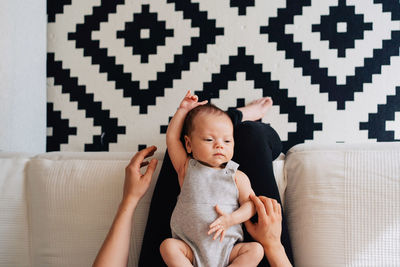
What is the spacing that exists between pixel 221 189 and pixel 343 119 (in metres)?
0.62

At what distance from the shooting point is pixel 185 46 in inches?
51.8

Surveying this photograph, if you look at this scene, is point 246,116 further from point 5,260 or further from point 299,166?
point 5,260

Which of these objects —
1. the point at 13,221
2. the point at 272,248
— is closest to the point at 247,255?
the point at 272,248

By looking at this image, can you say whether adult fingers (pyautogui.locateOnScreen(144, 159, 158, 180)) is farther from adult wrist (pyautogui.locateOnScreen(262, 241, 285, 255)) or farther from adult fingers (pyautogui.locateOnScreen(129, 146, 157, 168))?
adult wrist (pyautogui.locateOnScreen(262, 241, 285, 255))

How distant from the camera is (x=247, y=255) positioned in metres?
0.79

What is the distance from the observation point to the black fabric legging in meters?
0.89

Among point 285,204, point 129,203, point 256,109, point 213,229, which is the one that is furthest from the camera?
point 256,109

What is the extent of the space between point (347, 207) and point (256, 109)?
0.45 metres

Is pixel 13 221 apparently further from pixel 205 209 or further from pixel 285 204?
pixel 285 204

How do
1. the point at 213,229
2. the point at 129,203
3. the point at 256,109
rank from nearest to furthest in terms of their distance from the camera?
the point at 213,229 → the point at 129,203 → the point at 256,109

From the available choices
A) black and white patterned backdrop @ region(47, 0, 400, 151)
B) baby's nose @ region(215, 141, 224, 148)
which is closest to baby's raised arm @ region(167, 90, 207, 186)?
baby's nose @ region(215, 141, 224, 148)

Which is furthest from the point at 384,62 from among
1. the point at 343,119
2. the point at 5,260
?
the point at 5,260

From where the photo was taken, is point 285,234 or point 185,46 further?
point 185,46

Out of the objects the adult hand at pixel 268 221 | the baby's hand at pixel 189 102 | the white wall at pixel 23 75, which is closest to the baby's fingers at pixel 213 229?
the adult hand at pixel 268 221
